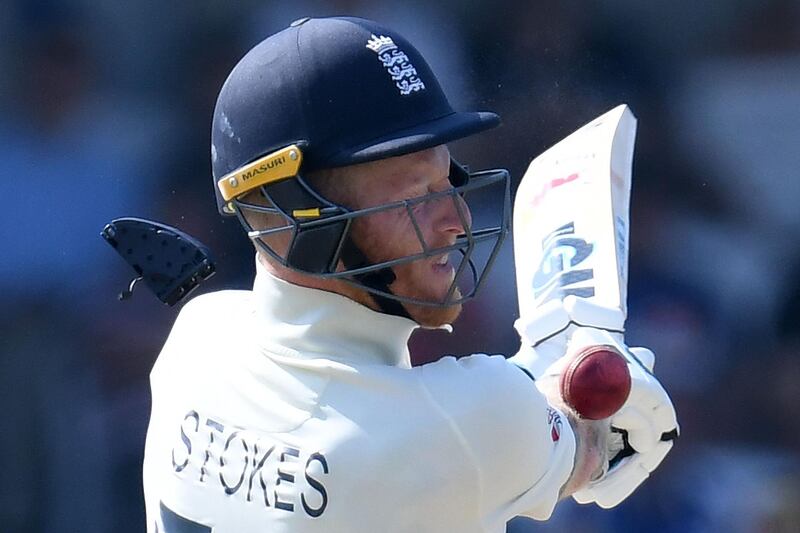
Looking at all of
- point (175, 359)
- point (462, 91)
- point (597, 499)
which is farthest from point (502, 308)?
point (175, 359)

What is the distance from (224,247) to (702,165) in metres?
1.16

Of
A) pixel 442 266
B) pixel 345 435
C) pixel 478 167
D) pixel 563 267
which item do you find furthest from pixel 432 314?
pixel 478 167

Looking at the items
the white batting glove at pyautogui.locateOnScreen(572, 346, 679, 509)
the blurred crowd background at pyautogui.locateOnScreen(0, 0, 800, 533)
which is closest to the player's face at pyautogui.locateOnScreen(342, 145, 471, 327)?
the white batting glove at pyautogui.locateOnScreen(572, 346, 679, 509)

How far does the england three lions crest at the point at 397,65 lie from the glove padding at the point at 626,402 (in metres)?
0.45

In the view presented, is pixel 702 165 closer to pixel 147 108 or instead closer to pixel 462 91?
pixel 462 91

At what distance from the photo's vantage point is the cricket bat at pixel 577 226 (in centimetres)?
198

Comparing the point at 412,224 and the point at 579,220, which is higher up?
the point at 412,224

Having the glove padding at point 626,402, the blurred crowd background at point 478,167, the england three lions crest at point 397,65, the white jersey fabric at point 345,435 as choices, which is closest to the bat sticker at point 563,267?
the glove padding at point 626,402

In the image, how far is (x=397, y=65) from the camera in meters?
1.48

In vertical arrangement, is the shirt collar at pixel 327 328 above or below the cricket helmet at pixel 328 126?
below

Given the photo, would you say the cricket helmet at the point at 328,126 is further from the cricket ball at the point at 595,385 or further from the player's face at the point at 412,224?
the cricket ball at the point at 595,385

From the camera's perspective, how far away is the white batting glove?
5.79ft

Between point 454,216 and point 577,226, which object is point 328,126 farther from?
point 577,226

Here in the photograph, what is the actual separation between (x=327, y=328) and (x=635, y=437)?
1.85 ft
